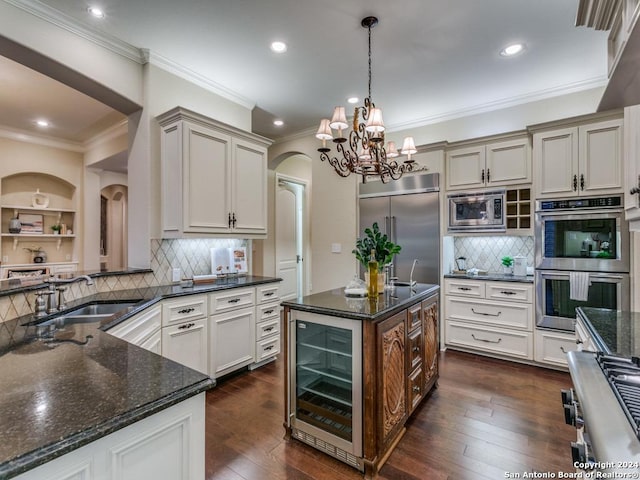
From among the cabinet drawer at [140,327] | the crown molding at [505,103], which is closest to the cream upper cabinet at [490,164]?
the crown molding at [505,103]

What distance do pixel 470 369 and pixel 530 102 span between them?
3.22 m

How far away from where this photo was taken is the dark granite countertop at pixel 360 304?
1.91 meters

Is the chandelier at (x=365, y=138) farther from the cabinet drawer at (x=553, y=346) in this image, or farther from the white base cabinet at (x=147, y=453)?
the cabinet drawer at (x=553, y=346)

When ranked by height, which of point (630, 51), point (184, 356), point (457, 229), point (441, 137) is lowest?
point (184, 356)

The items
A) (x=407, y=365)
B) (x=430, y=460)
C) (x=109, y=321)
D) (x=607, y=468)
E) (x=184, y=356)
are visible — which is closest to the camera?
(x=607, y=468)

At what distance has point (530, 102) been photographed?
3.85 meters

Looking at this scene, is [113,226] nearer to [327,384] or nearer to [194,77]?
[194,77]

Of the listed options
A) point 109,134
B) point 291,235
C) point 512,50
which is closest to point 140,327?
point 512,50

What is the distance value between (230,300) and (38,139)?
4912 millimetres

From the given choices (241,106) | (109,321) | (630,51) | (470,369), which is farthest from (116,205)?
(630,51)

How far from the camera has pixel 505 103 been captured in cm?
399

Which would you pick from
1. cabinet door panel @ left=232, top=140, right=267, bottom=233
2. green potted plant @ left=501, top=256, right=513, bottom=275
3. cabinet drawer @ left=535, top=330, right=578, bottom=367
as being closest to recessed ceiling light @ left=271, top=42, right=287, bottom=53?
cabinet door panel @ left=232, top=140, right=267, bottom=233

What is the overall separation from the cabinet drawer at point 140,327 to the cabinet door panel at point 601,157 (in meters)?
4.14

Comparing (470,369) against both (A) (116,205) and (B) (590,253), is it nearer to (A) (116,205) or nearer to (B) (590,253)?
(B) (590,253)
